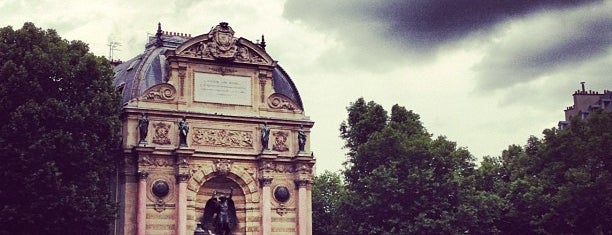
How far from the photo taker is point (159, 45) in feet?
147

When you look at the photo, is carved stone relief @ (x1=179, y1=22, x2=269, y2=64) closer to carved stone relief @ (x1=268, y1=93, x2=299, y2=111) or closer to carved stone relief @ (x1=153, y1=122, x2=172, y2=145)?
carved stone relief @ (x1=268, y1=93, x2=299, y2=111)

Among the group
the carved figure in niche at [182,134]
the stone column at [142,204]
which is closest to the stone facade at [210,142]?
the stone column at [142,204]

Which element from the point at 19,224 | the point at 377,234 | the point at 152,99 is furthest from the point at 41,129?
the point at 377,234

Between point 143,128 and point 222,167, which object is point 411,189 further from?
point 143,128

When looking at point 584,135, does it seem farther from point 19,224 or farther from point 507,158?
point 19,224

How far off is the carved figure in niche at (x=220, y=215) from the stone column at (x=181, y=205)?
54.0 inches

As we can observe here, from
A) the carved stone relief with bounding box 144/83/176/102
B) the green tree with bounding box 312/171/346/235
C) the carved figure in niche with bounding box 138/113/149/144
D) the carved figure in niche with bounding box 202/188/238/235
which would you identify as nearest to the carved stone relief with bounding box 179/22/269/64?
the carved stone relief with bounding box 144/83/176/102

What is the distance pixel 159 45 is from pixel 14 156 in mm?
11712

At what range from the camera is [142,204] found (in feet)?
131

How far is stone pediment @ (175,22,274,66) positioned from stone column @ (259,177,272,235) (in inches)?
226

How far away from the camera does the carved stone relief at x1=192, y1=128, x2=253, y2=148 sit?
42.1 metres

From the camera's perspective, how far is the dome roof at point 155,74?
139 feet

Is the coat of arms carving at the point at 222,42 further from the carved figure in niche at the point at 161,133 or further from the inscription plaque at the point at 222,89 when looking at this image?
the carved figure in niche at the point at 161,133

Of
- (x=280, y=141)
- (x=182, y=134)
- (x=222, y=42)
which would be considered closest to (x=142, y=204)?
(x=182, y=134)
